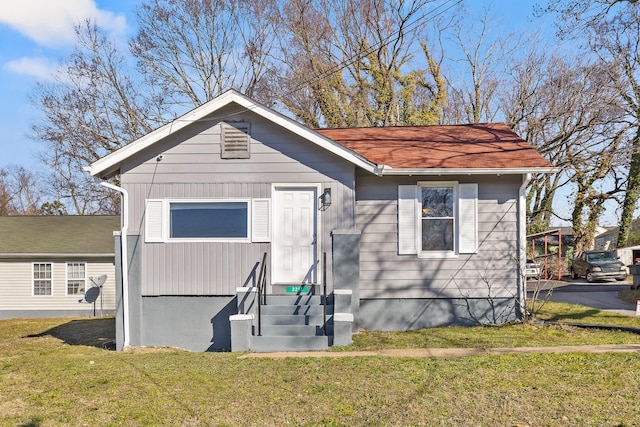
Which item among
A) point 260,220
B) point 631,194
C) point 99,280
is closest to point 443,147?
point 260,220

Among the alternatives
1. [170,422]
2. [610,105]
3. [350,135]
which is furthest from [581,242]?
[170,422]

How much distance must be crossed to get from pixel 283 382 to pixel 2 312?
18195 mm

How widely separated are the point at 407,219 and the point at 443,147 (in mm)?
1965

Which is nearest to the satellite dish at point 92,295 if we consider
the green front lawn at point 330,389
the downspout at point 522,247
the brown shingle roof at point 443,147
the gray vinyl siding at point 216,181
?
the gray vinyl siding at point 216,181

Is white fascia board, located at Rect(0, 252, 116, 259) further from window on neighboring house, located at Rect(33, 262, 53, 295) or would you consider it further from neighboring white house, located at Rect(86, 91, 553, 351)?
neighboring white house, located at Rect(86, 91, 553, 351)

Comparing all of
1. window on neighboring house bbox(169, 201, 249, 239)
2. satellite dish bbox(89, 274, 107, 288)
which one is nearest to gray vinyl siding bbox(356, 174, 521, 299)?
window on neighboring house bbox(169, 201, 249, 239)

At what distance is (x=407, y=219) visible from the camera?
405 inches

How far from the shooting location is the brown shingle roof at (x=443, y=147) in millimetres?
10156

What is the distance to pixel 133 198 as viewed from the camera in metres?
9.82

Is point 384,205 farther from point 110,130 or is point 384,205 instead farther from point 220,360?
point 110,130

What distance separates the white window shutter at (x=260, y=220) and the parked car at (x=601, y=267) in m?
19.8

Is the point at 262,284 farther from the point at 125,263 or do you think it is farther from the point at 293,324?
the point at 125,263

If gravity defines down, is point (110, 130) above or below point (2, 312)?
above

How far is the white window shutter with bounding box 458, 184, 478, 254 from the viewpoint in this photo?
33.5 ft
